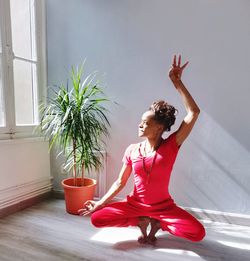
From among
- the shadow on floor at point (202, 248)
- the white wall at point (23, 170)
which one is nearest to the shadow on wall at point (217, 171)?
the shadow on floor at point (202, 248)

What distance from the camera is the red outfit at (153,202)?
154 centimetres

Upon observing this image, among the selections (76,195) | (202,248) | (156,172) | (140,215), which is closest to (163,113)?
(156,172)

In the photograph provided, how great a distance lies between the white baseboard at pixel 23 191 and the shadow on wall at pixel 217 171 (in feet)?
4.87

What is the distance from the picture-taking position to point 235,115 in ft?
6.17

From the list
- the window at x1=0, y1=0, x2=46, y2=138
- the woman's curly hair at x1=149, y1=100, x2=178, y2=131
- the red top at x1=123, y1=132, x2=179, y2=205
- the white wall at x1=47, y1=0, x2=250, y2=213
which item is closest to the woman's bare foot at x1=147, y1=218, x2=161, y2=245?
the red top at x1=123, y1=132, x2=179, y2=205

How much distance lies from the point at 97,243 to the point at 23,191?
104 centimetres

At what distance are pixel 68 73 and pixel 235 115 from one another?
167cm

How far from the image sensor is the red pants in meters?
1.52

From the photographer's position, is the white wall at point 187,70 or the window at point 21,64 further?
the window at point 21,64

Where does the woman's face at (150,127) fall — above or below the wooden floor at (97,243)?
above

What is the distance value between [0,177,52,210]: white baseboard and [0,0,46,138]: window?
51 centimetres

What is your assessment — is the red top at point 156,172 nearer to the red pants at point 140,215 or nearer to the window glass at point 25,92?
the red pants at point 140,215

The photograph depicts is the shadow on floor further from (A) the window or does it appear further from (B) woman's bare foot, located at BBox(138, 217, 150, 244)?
(A) the window

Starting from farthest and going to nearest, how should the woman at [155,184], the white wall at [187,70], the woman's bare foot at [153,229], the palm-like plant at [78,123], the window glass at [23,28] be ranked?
the window glass at [23,28]
the palm-like plant at [78,123]
the white wall at [187,70]
the woman's bare foot at [153,229]
the woman at [155,184]
